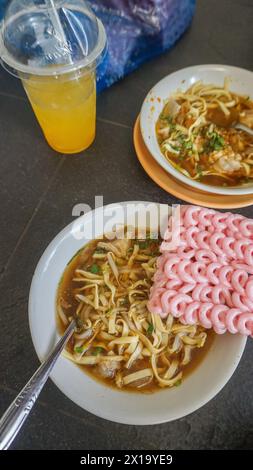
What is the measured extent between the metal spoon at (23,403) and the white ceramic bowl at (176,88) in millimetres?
668

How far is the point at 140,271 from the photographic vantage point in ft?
3.46

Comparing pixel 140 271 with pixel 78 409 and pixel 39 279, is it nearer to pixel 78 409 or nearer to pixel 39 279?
pixel 39 279

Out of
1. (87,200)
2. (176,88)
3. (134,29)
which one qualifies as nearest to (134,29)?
(134,29)

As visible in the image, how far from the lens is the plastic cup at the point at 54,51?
104 cm

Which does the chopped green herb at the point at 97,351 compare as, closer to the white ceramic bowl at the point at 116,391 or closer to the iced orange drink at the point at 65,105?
the white ceramic bowl at the point at 116,391

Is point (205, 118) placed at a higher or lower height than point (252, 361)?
higher

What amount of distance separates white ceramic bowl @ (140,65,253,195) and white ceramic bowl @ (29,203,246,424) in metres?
0.48

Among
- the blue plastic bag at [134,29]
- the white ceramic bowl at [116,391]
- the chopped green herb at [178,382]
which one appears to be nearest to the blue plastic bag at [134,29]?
the blue plastic bag at [134,29]

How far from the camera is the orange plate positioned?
3.86 feet

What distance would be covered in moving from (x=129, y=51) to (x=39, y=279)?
1.06 m

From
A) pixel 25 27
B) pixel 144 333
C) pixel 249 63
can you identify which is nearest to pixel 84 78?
pixel 25 27

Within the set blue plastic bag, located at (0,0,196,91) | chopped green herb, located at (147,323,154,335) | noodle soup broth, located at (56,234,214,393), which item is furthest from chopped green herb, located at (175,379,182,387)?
blue plastic bag, located at (0,0,196,91)

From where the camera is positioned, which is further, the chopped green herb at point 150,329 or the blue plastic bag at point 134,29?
the blue plastic bag at point 134,29

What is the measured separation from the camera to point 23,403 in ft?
2.46
